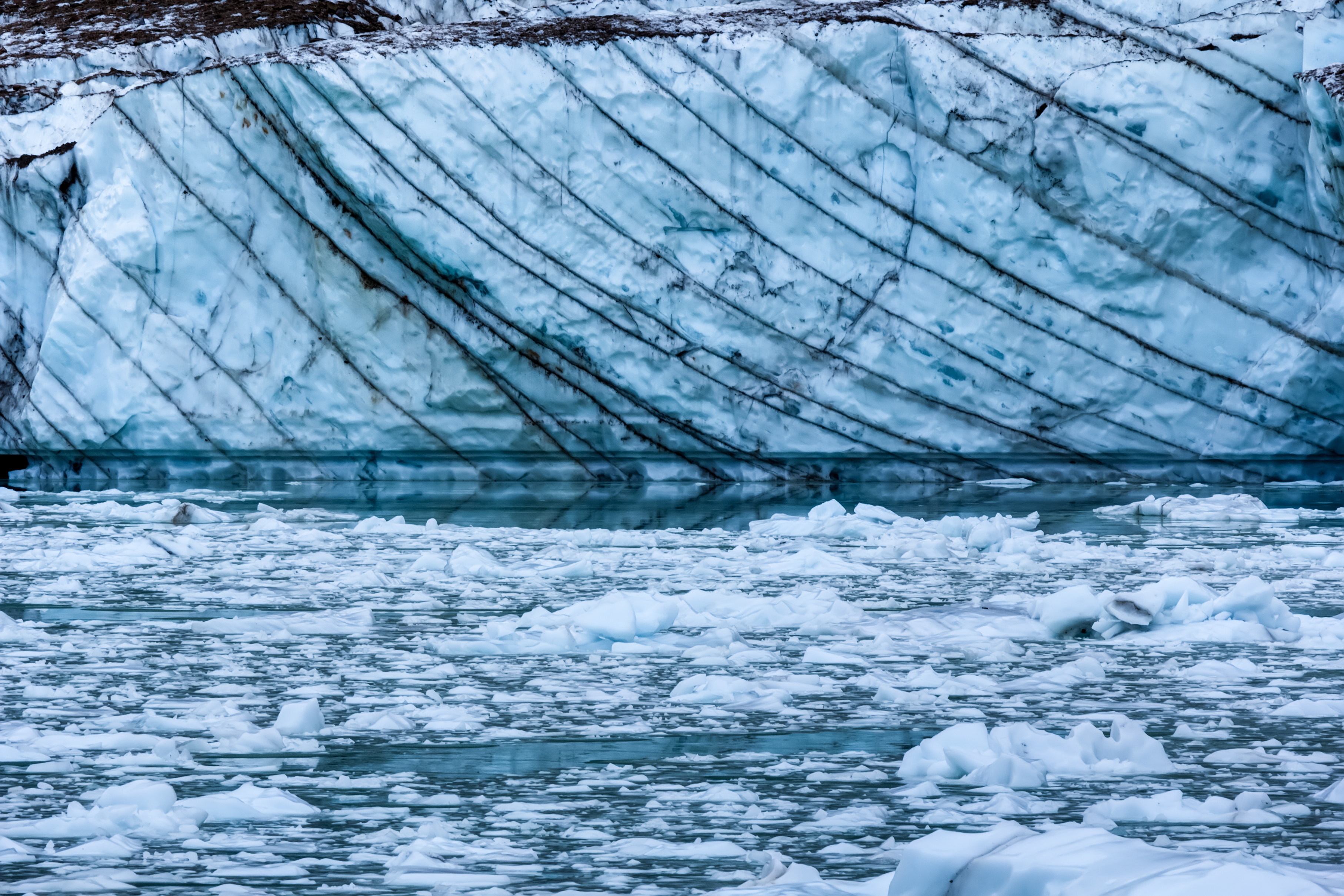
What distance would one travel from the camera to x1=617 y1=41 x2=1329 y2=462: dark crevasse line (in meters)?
8.95

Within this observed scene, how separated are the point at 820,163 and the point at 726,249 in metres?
0.80

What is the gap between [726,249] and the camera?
9.14 m

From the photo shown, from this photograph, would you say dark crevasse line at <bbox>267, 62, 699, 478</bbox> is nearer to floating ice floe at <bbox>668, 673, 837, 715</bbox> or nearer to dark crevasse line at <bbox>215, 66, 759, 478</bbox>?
dark crevasse line at <bbox>215, 66, 759, 478</bbox>

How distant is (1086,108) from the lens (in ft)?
28.3

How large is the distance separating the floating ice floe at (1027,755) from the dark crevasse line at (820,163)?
23.7 feet

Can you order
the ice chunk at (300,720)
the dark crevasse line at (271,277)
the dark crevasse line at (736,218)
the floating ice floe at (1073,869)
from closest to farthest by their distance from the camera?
the floating ice floe at (1073,869)
the ice chunk at (300,720)
the dark crevasse line at (736,218)
the dark crevasse line at (271,277)

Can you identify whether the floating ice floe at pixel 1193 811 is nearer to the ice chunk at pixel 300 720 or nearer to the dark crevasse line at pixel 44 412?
the ice chunk at pixel 300 720

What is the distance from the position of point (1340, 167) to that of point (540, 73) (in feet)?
15.5

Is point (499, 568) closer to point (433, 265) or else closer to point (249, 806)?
point (249, 806)

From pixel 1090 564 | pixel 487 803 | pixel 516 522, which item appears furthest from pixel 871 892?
pixel 516 522

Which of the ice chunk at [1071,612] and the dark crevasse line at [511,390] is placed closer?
the ice chunk at [1071,612]

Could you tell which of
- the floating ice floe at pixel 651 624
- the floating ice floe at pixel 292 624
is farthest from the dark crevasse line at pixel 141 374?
the floating ice floe at pixel 651 624

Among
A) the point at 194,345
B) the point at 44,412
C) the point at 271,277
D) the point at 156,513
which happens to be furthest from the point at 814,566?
the point at 44,412

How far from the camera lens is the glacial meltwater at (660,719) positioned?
144 cm
